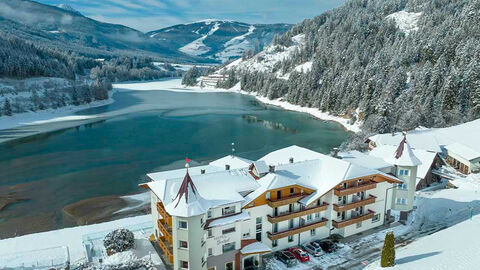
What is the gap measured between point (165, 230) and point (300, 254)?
11.2 m

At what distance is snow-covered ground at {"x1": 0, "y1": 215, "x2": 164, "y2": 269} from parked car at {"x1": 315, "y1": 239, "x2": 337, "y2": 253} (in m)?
13.7

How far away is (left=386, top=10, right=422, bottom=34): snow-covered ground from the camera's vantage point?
14612 centimetres

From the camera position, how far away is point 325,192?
26.7m

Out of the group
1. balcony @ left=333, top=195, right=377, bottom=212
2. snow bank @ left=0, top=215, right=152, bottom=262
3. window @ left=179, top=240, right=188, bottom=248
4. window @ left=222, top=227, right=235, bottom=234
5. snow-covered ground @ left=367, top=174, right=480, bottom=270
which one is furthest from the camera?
balcony @ left=333, top=195, right=377, bottom=212

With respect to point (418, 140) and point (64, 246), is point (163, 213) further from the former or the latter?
point (418, 140)

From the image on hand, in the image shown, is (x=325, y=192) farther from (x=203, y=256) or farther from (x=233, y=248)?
(x=203, y=256)

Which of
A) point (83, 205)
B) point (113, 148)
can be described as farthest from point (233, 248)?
point (113, 148)

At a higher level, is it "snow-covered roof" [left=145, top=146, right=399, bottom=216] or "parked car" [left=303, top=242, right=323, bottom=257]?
"snow-covered roof" [left=145, top=146, right=399, bottom=216]

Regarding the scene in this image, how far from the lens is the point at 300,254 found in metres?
25.4

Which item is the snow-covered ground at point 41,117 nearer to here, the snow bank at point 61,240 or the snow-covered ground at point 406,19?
the snow bank at point 61,240

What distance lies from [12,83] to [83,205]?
9781 cm

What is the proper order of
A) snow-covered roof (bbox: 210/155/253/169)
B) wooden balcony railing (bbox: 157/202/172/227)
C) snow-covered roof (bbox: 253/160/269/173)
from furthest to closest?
snow-covered roof (bbox: 210/155/253/169) < snow-covered roof (bbox: 253/160/269/173) < wooden balcony railing (bbox: 157/202/172/227)

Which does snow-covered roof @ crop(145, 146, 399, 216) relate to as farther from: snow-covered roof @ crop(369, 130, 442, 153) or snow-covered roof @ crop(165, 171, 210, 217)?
snow-covered roof @ crop(369, 130, 442, 153)

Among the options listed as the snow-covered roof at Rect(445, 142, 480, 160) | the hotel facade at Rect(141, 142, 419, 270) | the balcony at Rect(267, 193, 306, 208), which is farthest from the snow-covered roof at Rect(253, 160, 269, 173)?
the snow-covered roof at Rect(445, 142, 480, 160)
